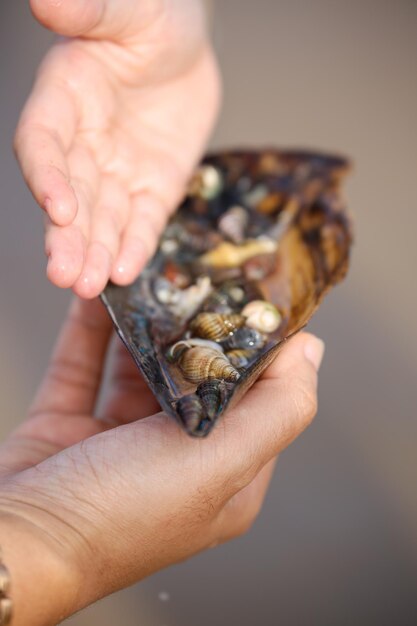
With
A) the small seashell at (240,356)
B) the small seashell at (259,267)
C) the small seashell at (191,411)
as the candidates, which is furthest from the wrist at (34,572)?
the small seashell at (259,267)

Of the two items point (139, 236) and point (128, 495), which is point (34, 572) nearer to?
point (128, 495)

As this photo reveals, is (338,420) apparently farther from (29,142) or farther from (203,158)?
(29,142)

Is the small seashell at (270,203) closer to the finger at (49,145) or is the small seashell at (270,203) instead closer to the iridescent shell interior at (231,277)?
the iridescent shell interior at (231,277)

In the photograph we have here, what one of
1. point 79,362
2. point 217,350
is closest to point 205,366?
point 217,350

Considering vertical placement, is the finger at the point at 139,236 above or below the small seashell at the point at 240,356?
above

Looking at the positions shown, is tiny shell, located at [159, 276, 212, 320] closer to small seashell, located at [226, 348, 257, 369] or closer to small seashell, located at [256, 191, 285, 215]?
small seashell, located at [226, 348, 257, 369]

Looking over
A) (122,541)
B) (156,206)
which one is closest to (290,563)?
(122,541)

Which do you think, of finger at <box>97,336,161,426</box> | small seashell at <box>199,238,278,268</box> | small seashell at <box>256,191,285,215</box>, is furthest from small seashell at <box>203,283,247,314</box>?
small seashell at <box>256,191,285,215</box>
